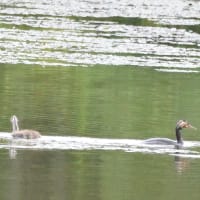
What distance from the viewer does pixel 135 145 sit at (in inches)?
836

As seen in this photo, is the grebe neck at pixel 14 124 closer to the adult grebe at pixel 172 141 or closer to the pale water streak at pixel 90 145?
the pale water streak at pixel 90 145

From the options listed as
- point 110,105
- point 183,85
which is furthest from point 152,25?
point 110,105

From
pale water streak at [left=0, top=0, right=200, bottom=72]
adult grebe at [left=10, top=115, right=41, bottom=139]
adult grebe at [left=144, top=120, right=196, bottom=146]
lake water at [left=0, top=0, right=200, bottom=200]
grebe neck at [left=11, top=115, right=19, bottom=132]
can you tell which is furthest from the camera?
pale water streak at [left=0, top=0, right=200, bottom=72]

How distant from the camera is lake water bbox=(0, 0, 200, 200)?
58.1ft

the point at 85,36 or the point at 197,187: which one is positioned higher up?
the point at 85,36

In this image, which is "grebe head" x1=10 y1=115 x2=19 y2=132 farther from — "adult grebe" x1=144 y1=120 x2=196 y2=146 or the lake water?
"adult grebe" x1=144 y1=120 x2=196 y2=146

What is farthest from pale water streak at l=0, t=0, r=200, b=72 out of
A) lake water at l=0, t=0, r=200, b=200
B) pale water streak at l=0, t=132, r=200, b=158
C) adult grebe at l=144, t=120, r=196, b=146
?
pale water streak at l=0, t=132, r=200, b=158

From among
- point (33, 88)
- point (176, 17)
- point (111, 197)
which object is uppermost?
point (176, 17)

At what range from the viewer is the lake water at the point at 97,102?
58.1 feet

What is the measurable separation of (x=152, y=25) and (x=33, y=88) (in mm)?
21359

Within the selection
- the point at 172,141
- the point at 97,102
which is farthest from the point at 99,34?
the point at 172,141

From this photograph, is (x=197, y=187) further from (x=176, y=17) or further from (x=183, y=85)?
(x=176, y=17)

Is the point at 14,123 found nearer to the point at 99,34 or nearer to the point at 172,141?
the point at 172,141

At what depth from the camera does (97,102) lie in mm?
27344
